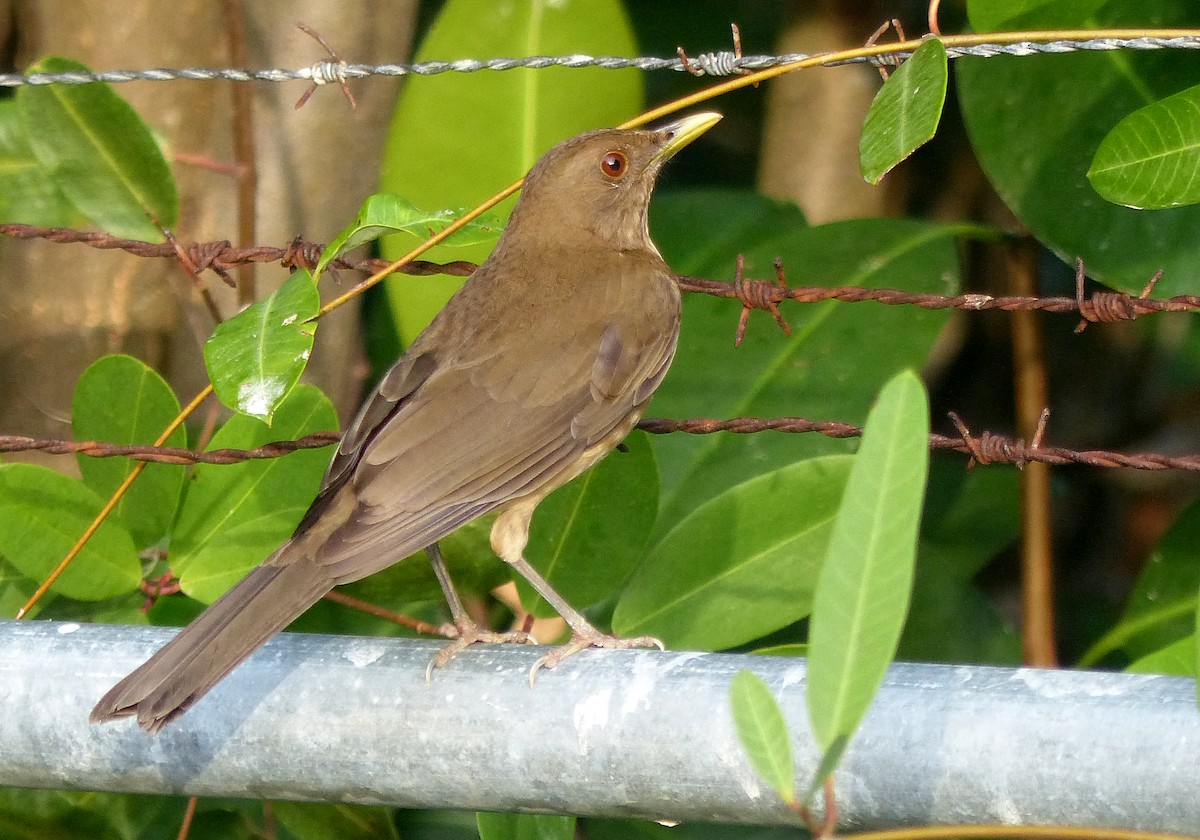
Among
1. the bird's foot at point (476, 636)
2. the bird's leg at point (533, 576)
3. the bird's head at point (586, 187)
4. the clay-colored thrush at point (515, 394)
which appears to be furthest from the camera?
the bird's head at point (586, 187)

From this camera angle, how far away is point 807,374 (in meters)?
4.08

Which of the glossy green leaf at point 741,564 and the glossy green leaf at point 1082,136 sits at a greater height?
the glossy green leaf at point 1082,136

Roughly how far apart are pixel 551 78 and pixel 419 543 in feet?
6.82

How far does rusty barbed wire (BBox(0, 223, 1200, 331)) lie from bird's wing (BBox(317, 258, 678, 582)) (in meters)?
0.26

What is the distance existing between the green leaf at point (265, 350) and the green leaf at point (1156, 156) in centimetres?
147

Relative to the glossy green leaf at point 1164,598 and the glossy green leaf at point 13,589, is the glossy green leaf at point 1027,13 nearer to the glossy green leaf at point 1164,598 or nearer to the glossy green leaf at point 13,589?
the glossy green leaf at point 1164,598

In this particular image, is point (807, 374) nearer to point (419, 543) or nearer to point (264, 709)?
point (419, 543)

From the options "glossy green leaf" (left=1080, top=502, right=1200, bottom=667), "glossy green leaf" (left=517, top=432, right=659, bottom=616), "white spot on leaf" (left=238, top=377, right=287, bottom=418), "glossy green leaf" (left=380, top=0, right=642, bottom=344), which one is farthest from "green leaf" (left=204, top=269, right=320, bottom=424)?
"glossy green leaf" (left=1080, top=502, right=1200, bottom=667)

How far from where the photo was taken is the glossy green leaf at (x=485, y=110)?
430 centimetres

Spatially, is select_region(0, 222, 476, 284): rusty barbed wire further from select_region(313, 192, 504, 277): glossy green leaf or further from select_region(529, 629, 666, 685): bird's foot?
select_region(529, 629, 666, 685): bird's foot

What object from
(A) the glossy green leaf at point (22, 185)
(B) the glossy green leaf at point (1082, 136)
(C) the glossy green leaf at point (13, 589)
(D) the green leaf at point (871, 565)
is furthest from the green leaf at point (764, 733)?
(A) the glossy green leaf at point (22, 185)

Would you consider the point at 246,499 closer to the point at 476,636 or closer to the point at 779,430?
the point at 476,636

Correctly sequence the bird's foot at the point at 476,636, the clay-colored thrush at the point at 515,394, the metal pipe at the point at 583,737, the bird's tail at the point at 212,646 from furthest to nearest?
1. the clay-colored thrush at the point at 515,394
2. the bird's foot at the point at 476,636
3. the bird's tail at the point at 212,646
4. the metal pipe at the point at 583,737

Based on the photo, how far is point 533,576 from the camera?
3.10 m
